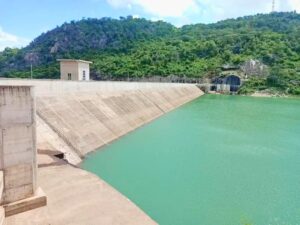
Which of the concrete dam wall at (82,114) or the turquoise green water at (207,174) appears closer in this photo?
the turquoise green water at (207,174)

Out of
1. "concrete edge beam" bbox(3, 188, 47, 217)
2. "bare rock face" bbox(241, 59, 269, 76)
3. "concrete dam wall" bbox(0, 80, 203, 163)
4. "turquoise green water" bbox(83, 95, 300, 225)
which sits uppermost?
"bare rock face" bbox(241, 59, 269, 76)

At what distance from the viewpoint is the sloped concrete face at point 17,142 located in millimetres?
8547

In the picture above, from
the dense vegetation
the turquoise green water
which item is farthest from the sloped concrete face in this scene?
the dense vegetation

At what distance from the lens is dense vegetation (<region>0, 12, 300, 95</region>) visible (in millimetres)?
84625

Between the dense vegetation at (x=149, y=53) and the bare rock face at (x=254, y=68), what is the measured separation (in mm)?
1794

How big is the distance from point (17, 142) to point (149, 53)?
9397 cm

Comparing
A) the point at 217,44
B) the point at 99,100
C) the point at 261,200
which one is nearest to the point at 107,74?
the point at 217,44

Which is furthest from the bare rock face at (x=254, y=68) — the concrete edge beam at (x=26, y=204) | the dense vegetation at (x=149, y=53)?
the concrete edge beam at (x=26, y=204)

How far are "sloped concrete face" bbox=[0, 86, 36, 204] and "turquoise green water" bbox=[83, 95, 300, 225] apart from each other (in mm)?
4065

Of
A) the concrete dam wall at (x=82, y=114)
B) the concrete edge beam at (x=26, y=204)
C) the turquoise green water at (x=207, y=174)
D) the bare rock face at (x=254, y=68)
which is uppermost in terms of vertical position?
the bare rock face at (x=254, y=68)

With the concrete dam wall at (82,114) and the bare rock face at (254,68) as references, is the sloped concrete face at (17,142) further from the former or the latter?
the bare rock face at (254,68)

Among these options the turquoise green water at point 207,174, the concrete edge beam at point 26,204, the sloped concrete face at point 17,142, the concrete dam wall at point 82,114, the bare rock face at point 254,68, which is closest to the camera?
the concrete edge beam at point 26,204

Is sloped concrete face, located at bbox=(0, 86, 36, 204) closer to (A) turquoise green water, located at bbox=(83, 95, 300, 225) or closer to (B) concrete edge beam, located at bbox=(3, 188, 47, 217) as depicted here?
(B) concrete edge beam, located at bbox=(3, 188, 47, 217)

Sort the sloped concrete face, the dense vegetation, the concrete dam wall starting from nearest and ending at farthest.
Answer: the sloped concrete face → the concrete dam wall → the dense vegetation
